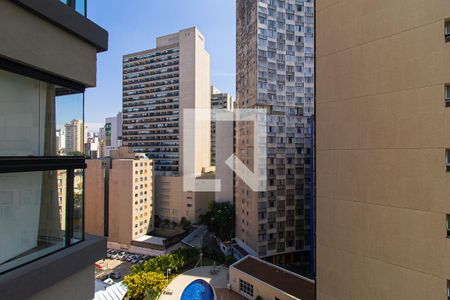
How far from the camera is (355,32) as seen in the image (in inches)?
276

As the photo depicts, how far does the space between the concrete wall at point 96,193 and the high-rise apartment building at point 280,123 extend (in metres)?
20.7

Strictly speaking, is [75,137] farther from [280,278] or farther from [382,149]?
[280,278]

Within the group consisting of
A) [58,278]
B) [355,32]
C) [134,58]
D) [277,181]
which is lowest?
[277,181]

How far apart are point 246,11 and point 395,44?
2485 cm

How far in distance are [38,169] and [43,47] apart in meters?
1.20

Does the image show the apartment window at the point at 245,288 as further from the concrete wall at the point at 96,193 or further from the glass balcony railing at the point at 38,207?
the concrete wall at the point at 96,193

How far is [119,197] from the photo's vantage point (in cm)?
3350

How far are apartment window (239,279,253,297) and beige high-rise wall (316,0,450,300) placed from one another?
1021 centimetres

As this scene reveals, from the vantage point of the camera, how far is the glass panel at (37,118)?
7.39ft

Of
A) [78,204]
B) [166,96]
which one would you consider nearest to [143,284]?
[78,204]

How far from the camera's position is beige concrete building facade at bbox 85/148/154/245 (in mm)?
33031

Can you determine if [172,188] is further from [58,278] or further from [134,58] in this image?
[58,278]

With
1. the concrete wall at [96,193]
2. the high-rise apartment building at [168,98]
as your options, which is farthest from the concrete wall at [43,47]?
the high-rise apartment building at [168,98]

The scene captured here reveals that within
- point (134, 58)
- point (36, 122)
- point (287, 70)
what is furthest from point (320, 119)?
point (134, 58)
